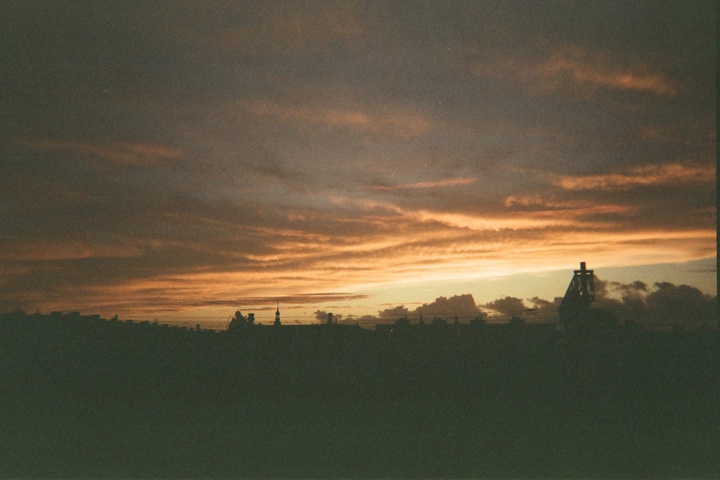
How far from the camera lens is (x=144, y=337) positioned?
1206 inches

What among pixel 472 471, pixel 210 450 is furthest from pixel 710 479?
pixel 210 450

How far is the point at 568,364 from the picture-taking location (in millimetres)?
30297

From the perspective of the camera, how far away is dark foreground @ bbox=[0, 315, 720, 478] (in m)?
16.0

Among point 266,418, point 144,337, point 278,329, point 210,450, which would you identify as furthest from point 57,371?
Result: point 278,329

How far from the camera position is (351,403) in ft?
88.6

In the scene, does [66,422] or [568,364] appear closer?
[66,422]

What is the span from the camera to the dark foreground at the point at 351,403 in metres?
16.0

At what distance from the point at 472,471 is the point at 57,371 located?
21.8 metres

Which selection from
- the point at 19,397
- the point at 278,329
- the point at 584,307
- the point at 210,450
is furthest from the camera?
the point at 278,329

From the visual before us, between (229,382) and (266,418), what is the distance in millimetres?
9388

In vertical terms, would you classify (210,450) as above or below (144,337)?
below

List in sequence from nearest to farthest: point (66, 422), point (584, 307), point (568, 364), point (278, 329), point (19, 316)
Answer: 1. point (66, 422)
2. point (19, 316)
3. point (568, 364)
4. point (584, 307)
5. point (278, 329)

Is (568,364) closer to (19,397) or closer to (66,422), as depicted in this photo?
(66,422)

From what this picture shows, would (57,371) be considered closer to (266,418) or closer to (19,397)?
(19,397)
